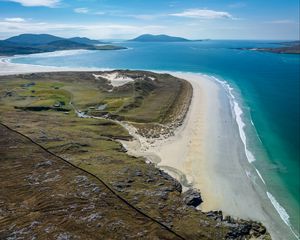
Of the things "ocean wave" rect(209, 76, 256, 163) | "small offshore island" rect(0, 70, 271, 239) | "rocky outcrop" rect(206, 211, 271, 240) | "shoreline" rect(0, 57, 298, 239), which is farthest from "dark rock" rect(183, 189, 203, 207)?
"ocean wave" rect(209, 76, 256, 163)

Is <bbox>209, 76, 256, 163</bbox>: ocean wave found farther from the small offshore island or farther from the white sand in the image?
the small offshore island

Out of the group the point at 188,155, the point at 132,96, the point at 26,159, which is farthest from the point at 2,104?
the point at 188,155

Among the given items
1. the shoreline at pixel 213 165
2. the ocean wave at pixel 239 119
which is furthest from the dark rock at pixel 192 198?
the ocean wave at pixel 239 119

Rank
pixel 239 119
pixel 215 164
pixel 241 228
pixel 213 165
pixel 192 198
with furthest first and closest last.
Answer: pixel 239 119 < pixel 215 164 < pixel 213 165 < pixel 192 198 < pixel 241 228

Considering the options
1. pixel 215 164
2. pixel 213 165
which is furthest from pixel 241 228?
pixel 215 164

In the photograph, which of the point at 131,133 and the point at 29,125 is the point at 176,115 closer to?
the point at 131,133

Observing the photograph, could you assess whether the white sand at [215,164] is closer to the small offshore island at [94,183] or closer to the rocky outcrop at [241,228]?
the rocky outcrop at [241,228]

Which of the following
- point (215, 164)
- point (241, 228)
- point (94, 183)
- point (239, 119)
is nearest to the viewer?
point (241, 228)

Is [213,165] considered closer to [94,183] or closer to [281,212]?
[281,212]
